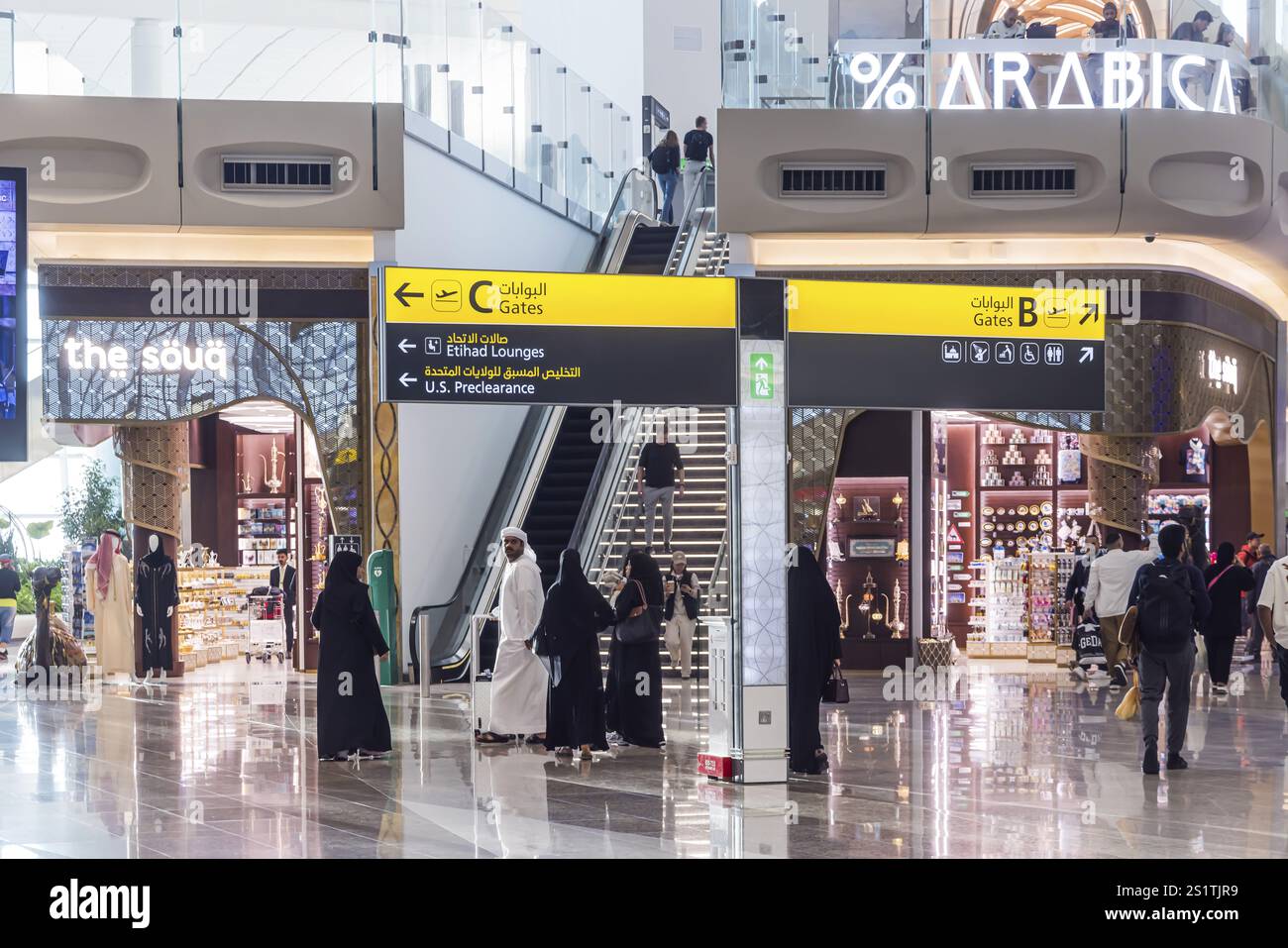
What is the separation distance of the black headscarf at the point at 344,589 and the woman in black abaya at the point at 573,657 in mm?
1358

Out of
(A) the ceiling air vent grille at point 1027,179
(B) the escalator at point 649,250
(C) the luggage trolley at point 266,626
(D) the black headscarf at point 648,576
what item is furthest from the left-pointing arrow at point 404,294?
(B) the escalator at point 649,250

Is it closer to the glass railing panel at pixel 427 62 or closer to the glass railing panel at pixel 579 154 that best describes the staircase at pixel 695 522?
the glass railing panel at pixel 579 154

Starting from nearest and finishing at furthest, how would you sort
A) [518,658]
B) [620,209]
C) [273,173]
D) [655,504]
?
[518,658]
[273,173]
[655,504]
[620,209]

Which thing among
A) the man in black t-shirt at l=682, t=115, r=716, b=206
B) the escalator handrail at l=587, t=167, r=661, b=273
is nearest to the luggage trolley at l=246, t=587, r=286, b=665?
the escalator handrail at l=587, t=167, r=661, b=273

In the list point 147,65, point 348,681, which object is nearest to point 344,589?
point 348,681

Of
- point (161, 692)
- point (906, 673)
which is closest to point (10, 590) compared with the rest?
point (161, 692)

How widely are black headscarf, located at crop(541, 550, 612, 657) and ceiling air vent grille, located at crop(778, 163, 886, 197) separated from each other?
6.39 meters

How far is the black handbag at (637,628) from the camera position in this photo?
472 inches

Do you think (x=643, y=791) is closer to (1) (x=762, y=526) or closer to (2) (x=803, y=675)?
(2) (x=803, y=675)

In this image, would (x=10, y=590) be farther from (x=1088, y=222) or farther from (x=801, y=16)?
(x=1088, y=222)

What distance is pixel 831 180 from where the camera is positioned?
53.8 feet

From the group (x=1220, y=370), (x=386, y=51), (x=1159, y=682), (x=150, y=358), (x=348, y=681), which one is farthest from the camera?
(x=1220, y=370)

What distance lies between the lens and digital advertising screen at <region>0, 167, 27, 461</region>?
27.1 ft

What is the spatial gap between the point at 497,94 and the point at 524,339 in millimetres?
10589
